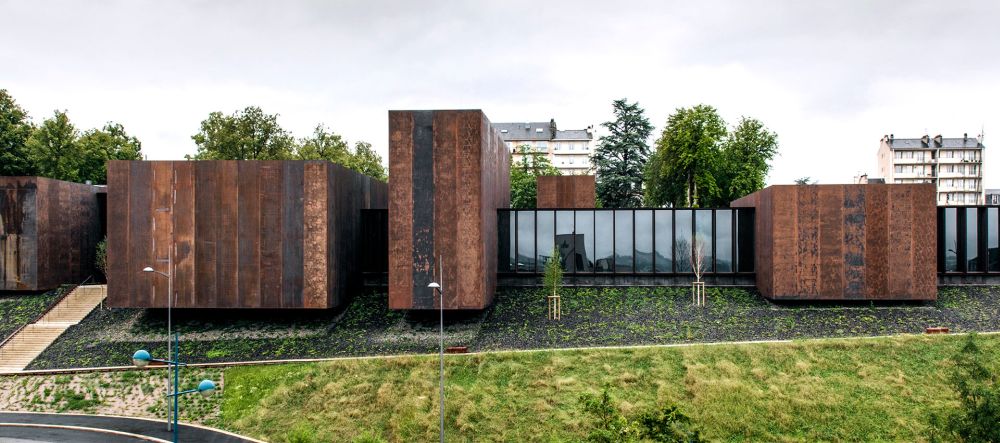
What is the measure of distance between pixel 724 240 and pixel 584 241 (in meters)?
7.45

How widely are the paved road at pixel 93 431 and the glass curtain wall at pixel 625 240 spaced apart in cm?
1697

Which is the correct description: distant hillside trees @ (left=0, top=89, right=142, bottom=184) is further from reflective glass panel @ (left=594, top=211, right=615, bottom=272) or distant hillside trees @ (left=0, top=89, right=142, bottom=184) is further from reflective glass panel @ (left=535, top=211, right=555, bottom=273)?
reflective glass panel @ (left=594, top=211, right=615, bottom=272)

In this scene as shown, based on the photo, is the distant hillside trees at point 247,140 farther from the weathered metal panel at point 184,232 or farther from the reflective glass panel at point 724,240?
the reflective glass panel at point 724,240

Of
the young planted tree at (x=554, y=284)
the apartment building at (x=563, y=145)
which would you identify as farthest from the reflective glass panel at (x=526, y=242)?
the apartment building at (x=563, y=145)

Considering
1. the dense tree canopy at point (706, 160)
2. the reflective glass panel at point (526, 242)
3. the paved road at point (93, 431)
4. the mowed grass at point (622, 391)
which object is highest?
the dense tree canopy at point (706, 160)

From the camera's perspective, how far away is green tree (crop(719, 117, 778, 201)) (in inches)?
1929

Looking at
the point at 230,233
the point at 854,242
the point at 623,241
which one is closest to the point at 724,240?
the point at 623,241

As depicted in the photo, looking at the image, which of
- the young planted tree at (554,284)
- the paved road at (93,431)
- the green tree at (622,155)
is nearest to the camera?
the paved road at (93,431)

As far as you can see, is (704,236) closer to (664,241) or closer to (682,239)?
(682,239)

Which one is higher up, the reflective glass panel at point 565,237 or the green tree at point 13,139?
the green tree at point 13,139

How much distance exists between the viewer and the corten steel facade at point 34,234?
109 feet

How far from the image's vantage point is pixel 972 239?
3162 cm

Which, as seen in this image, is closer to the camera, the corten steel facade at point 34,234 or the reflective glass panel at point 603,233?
the reflective glass panel at point 603,233

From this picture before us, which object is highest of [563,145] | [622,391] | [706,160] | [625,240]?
[563,145]
